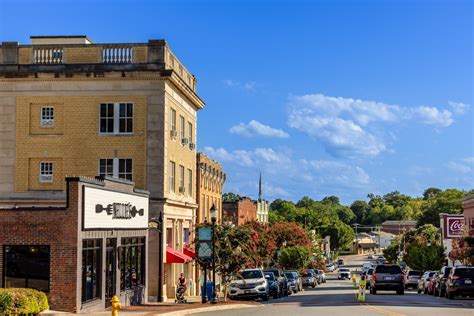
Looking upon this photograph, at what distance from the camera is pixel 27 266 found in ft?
89.2

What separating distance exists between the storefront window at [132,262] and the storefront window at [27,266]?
5.77 metres

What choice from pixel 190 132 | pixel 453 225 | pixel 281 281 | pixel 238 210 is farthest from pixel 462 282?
pixel 238 210

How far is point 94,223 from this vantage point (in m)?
28.5

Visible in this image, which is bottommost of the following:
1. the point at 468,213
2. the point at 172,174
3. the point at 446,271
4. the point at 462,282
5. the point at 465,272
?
the point at 462,282

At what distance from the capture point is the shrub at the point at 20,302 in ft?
74.9

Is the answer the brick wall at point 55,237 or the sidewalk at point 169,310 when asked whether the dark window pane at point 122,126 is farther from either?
the brick wall at point 55,237

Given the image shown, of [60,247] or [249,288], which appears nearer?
[60,247]

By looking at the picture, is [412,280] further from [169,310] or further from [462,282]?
[169,310]

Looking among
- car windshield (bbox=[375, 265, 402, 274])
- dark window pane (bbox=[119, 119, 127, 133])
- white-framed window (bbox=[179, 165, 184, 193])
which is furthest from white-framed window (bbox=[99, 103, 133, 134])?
car windshield (bbox=[375, 265, 402, 274])

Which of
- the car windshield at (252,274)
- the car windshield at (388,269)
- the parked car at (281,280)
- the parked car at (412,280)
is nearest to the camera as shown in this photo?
the car windshield at (252,274)

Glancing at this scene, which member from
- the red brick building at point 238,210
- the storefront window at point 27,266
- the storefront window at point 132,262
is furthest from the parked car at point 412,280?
the storefront window at point 27,266

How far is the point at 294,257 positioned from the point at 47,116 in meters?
49.9

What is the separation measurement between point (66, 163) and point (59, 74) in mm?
4924

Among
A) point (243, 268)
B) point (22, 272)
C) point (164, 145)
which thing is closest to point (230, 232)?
point (243, 268)
